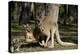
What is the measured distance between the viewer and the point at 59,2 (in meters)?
2.09

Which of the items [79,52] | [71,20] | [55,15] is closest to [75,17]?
[71,20]

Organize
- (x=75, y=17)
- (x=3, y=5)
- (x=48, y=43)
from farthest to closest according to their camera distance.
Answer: (x=75, y=17) → (x=48, y=43) → (x=3, y=5)

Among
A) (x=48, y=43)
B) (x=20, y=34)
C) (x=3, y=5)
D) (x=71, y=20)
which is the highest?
(x=3, y=5)

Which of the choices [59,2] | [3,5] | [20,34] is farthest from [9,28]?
[59,2]

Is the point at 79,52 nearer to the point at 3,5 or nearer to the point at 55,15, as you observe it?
the point at 55,15

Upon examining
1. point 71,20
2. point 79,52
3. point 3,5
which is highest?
point 3,5

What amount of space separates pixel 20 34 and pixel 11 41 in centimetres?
13

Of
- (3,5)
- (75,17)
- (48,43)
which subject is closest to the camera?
(3,5)

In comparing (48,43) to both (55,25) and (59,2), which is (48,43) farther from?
(59,2)

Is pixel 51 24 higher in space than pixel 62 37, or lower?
higher

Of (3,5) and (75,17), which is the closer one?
(3,5)

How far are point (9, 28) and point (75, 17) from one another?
0.89 meters

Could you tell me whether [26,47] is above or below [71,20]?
below

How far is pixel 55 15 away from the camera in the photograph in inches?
80.6
